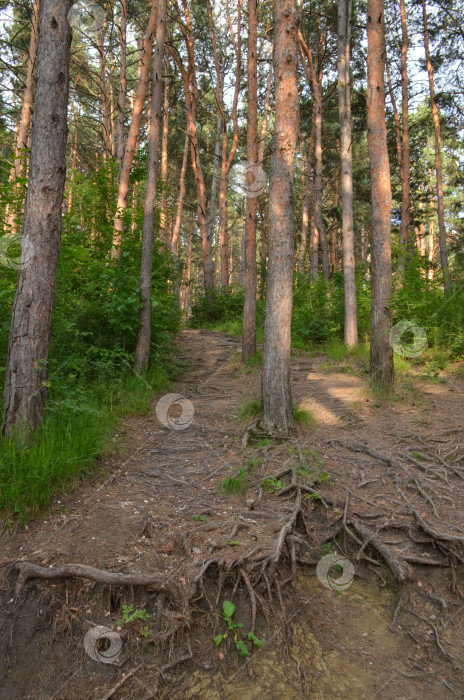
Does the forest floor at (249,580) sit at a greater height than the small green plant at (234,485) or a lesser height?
lesser

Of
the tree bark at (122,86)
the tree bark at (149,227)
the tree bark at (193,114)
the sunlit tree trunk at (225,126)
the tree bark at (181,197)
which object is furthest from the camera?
the tree bark at (181,197)

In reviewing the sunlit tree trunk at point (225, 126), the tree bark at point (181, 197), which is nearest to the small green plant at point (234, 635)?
the sunlit tree trunk at point (225, 126)

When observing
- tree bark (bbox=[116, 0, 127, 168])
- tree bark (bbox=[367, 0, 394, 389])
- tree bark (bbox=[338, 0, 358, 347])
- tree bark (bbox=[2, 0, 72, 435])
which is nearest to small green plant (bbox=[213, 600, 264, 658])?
tree bark (bbox=[2, 0, 72, 435])

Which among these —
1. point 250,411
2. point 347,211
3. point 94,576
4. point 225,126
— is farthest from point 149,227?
point 225,126

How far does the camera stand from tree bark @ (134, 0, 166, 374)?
761cm

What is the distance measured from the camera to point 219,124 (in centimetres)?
2055

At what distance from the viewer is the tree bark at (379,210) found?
7.00 metres

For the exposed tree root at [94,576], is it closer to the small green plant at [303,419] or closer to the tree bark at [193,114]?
the small green plant at [303,419]

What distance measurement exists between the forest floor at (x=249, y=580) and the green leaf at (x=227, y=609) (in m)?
0.05

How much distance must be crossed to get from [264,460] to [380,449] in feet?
4.96

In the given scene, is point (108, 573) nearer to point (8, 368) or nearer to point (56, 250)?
point (8, 368)

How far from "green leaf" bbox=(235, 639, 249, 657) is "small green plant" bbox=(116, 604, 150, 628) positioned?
0.58 metres

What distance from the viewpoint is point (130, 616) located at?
2.60 m

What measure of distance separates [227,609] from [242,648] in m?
0.23
